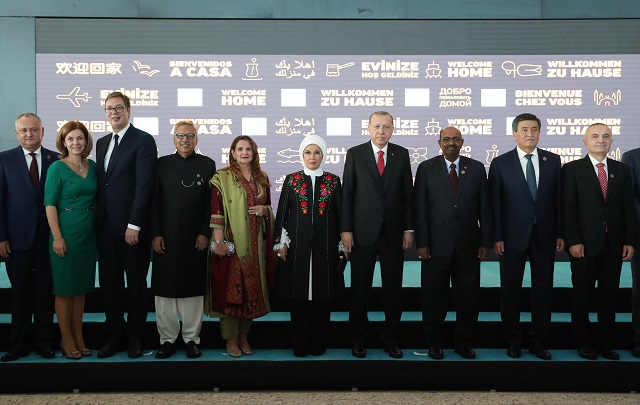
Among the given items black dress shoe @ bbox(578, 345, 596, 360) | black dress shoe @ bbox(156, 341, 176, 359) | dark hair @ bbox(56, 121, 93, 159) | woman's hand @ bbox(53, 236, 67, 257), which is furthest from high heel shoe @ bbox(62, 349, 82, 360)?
black dress shoe @ bbox(578, 345, 596, 360)

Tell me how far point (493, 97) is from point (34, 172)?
4.23 m

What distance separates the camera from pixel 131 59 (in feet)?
18.5

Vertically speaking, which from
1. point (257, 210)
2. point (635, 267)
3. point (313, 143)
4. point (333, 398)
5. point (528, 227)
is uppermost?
point (313, 143)

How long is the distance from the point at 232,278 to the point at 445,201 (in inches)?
53.0

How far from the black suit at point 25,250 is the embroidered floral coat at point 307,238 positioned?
4.52 feet

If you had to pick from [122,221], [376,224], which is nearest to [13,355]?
[122,221]

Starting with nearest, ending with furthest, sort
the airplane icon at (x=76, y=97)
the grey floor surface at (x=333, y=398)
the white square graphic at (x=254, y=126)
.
Answer: the grey floor surface at (x=333, y=398)
the airplane icon at (x=76, y=97)
the white square graphic at (x=254, y=126)

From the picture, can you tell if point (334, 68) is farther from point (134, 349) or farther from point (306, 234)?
point (134, 349)

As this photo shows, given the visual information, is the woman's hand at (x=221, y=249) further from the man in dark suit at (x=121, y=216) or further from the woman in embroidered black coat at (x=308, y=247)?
the man in dark suit at (x=121, y=216)

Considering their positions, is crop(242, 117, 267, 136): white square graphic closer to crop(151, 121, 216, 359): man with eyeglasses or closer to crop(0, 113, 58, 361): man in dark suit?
crop(151, 121, 216, 359): man with eyeglasses

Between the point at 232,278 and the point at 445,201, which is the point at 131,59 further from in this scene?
the point at 445,201

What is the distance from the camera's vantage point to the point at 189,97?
564 cm

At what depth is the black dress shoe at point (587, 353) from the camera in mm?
3330

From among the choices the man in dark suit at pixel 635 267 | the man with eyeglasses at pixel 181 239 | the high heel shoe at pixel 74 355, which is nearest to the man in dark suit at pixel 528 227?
the man in dark suit at pixel 635 267
